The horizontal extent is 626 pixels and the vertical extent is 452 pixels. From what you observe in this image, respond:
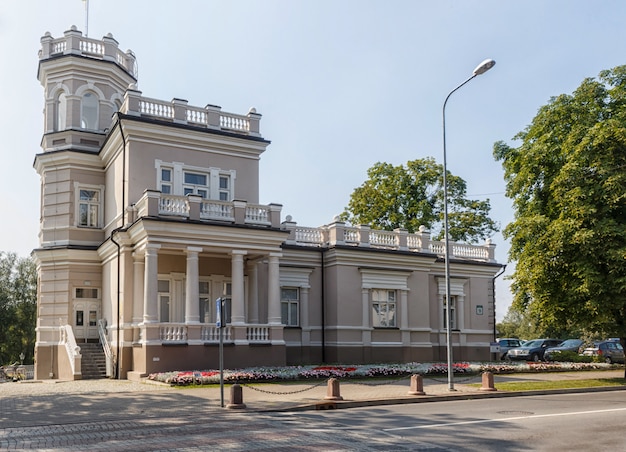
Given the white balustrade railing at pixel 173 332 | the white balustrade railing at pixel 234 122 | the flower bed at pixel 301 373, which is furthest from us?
the white balustrade railing at pixel 234 122

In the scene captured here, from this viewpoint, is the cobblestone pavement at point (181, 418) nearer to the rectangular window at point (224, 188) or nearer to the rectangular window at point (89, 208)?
the rectangular window at point (224, 188)

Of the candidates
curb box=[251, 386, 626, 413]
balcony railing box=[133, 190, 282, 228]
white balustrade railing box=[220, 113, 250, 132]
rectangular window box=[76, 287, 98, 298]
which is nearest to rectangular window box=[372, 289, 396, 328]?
balcony railing box=[133, 190, 282, 228]

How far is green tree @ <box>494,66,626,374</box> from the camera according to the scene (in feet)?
78.5

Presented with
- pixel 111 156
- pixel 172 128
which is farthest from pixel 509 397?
pixel 111 156

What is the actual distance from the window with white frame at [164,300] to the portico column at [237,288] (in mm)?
3597

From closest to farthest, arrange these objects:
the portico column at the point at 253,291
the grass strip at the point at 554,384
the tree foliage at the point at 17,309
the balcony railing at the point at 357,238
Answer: the grass strip at the point at 554,384
the portico column at the point at 253,291
the balcony railing at the point at 357,238
the tree foliage at the point at 17,309

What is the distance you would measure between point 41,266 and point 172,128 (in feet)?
31.1

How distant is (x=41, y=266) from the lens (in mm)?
30594

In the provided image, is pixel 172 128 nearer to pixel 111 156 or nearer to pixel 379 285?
pixel 111 156

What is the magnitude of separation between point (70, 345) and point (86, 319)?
3498 millimetres

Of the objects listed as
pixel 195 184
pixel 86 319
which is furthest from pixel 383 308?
pixel 86 319

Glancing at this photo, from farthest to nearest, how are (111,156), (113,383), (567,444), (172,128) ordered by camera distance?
(111,156) → (172,128) → (113,383) → (567,444)

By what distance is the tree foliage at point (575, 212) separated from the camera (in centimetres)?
2394

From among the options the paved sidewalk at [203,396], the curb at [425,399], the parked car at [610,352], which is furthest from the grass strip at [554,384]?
the parked car at [610,352]
